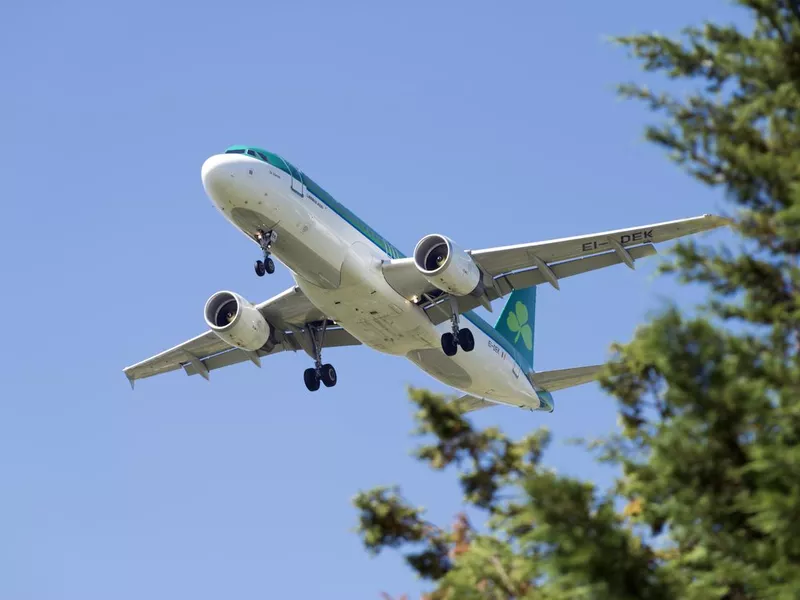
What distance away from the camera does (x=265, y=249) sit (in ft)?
104

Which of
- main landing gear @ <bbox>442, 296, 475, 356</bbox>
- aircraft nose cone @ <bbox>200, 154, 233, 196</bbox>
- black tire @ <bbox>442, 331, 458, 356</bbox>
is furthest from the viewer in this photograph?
black tire @ <bbox>442, 331, 458, 356</bbox>

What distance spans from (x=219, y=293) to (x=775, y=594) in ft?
89.4

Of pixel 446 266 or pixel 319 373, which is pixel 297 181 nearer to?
pixel 446 266

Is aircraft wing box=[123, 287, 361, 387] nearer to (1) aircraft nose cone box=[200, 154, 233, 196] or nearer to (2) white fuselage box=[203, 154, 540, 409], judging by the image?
(2) white fuselage box=[203, 154, 540, 409]

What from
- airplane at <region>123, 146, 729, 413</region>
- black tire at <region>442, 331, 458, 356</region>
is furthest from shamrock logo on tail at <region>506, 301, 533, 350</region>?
black tire at <region>442, 331, 458, 356</region>

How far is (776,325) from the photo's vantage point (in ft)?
43.9

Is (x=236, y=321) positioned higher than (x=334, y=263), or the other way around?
(x=236, y=321)

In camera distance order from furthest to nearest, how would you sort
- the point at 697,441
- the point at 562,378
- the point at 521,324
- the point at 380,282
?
the point at 521,324, the point at 562,378, the point at 380,282, the point at 697,441

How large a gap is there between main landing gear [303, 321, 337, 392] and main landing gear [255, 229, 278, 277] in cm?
617

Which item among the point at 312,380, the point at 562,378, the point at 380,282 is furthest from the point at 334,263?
the point at 562,378

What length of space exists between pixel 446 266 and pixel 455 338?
3.54 metres

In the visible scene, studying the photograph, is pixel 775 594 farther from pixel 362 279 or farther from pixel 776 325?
pixel 362 279

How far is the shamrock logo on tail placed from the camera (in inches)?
1706

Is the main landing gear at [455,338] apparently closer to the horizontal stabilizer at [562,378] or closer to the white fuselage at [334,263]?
the white fuselage at [334,263]
